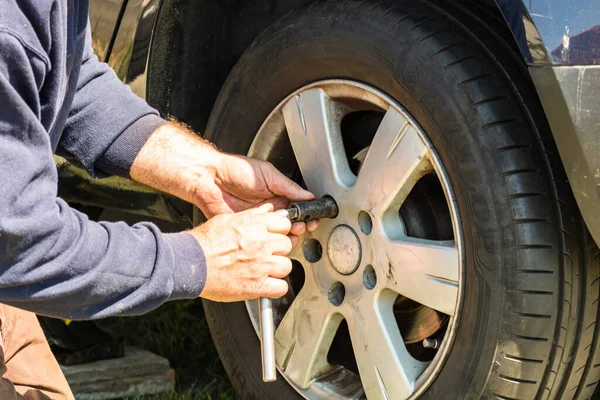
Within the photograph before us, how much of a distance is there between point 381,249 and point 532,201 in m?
0.36

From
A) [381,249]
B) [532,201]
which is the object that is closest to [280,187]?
[381,249]

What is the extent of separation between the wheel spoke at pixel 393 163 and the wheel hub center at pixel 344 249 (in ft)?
0.30

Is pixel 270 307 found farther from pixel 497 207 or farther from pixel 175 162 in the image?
pixel 497 207

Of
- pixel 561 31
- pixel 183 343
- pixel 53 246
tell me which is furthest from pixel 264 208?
pixel 183 343

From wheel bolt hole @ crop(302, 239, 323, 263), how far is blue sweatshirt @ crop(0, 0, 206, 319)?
17.2 inches

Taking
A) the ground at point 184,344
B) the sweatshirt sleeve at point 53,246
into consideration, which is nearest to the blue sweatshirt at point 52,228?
the sweatshirt sleeve at point 53,246

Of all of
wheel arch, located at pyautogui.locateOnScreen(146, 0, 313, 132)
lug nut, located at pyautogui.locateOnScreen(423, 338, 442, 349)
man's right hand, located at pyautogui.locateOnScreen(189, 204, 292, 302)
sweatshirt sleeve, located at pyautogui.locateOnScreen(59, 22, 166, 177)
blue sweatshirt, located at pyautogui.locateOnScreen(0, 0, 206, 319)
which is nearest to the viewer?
blue sweatshirt, located at pyautogui.locateOnScreen(0, 0, 206, 319)

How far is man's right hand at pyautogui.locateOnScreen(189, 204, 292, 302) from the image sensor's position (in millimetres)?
1626

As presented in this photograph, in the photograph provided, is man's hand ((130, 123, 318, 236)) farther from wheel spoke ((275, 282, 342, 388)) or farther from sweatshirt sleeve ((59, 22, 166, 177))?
wheel spoke ((275, 282, 342, 388))

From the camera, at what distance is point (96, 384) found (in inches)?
104

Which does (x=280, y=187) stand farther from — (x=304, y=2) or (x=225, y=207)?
(x=304, y=2)

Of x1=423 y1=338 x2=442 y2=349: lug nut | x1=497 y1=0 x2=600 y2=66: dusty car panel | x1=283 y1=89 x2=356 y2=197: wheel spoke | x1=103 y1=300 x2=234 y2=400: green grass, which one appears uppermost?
x1=497 y1=0 x2=600 y2=66: dusty car panel

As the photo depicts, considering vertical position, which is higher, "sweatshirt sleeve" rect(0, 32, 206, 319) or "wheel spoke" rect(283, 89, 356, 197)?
"wheel spoke" rect(283, 89, 356, 197)

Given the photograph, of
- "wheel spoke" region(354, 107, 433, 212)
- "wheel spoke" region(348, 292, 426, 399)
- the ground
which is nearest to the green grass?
the ground
